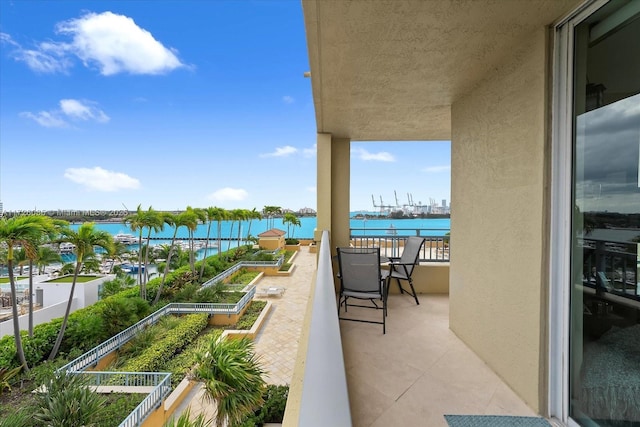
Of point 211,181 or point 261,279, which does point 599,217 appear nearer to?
point 261,279

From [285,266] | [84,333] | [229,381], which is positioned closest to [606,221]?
[229,381]

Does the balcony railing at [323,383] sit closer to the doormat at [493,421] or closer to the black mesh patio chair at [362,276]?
the doormat at [493,421]

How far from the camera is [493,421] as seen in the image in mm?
1786

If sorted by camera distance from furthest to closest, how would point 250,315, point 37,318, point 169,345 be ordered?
point 37,318 < point 250,315 < point 169,345

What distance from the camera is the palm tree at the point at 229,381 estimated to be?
527 centimetres

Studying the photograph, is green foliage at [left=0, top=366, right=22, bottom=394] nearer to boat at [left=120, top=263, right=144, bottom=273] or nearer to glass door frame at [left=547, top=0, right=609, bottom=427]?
glass door frame at [left=547, top=0, right=609, bottom=427]

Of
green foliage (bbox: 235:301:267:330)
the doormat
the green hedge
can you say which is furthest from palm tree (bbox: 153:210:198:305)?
the doormat

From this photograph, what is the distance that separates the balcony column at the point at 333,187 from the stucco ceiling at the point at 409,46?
119 centimetres

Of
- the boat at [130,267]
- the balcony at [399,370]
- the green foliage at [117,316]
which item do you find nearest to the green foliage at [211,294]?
the green foliage at [117,316]

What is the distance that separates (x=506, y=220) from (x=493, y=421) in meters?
1.33

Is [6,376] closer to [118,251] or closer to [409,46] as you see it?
[118,251]

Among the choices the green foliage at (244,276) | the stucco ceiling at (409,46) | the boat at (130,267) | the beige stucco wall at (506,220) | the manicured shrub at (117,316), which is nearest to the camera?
the stucco ceiling at (409,46)

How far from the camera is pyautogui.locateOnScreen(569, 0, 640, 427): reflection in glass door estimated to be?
1.37 m

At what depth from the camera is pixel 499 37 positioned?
1902 millimetres
